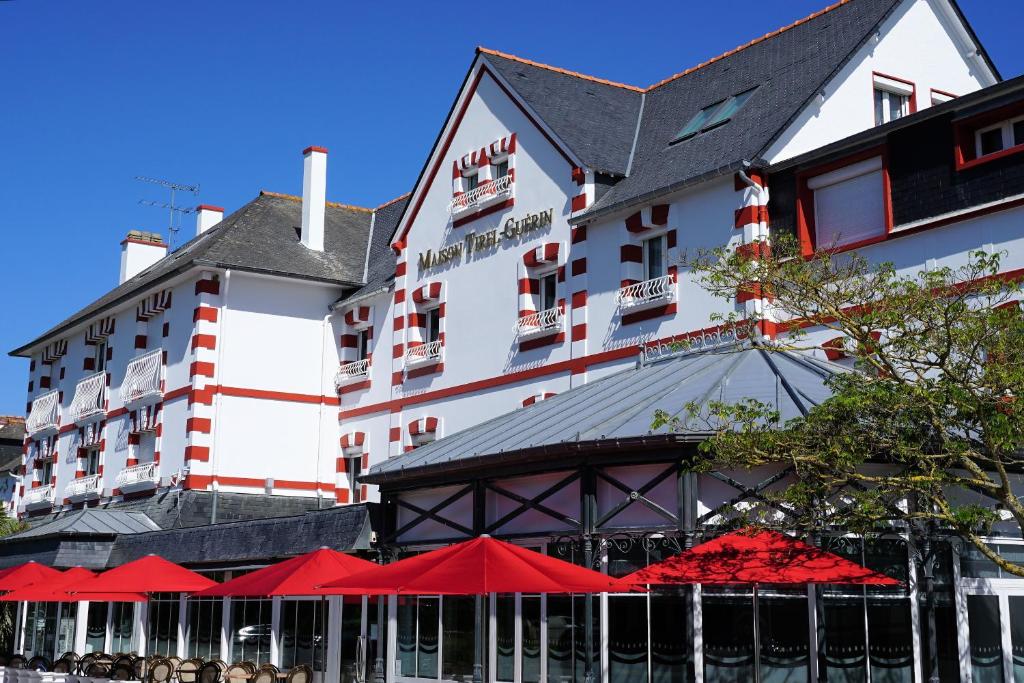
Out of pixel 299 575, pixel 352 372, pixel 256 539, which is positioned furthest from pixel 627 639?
pixel 352 372

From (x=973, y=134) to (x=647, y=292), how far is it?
6211mm

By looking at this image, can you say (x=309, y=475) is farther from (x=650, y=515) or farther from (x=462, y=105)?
(x=650, y=515)

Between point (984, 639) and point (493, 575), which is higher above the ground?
point (493, 575)

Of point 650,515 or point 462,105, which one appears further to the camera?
point 462,105

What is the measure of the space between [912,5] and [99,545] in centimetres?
2093

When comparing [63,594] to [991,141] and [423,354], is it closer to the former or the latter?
[423,354]

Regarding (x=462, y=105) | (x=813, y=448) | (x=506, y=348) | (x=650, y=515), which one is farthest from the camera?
(x=462, y=105)

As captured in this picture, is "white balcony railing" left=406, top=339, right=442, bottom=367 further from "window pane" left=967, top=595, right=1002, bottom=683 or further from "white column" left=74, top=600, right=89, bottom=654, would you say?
"window pane" left=967, top=595, right=1002, bottom=683

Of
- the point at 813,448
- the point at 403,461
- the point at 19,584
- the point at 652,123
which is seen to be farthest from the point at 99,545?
the point at 813,448

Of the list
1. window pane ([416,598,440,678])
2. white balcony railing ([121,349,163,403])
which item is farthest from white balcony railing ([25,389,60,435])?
window pane ([416,598,440,678])

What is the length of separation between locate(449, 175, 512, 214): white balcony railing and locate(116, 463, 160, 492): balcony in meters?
10.6

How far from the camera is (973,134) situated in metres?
18.7

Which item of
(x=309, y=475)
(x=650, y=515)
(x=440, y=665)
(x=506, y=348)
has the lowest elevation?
(x=440, y=665)

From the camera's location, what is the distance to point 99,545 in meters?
29.3
